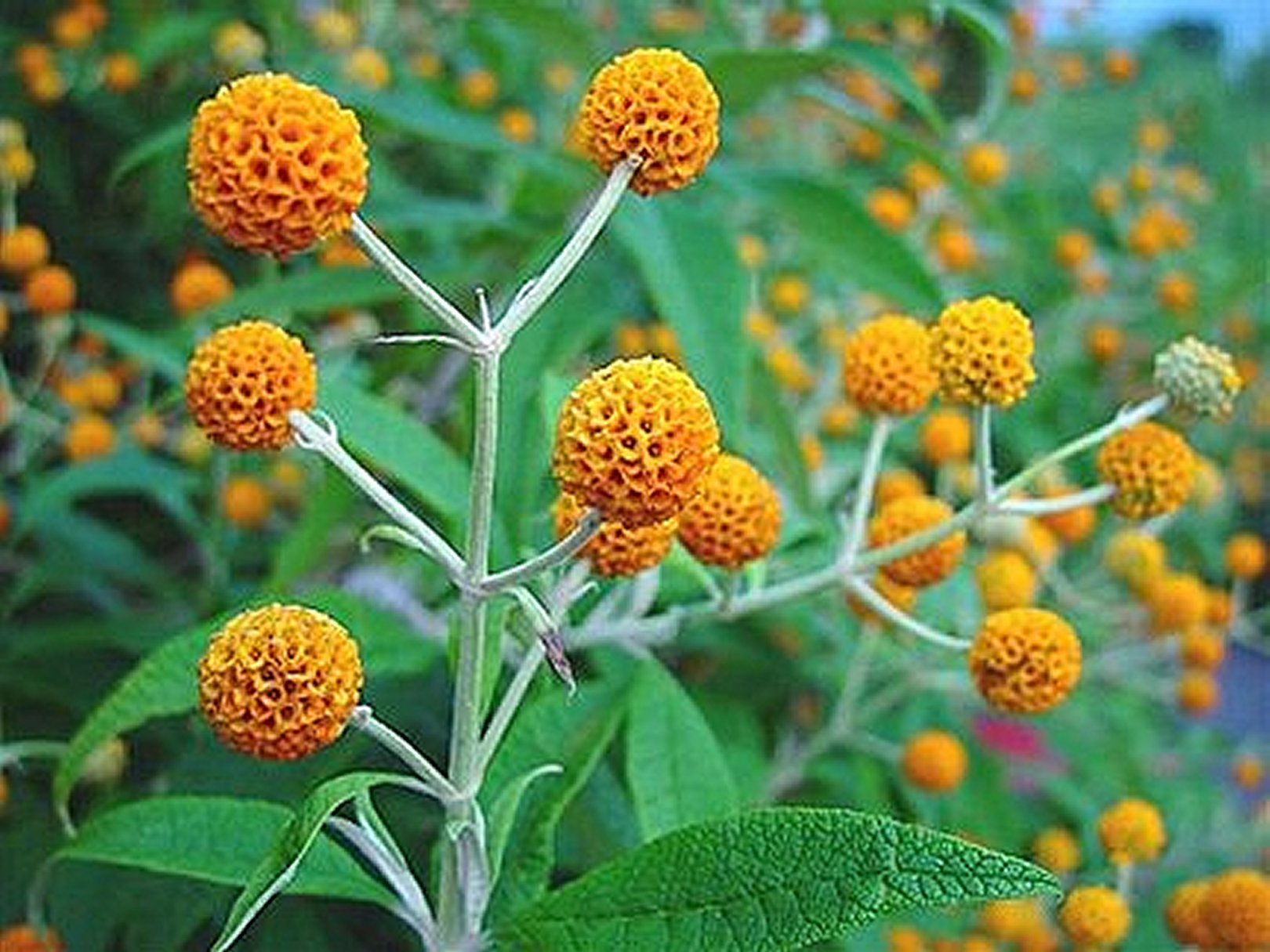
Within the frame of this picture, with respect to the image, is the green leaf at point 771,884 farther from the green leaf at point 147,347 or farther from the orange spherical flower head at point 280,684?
the green leaf at point 147,347

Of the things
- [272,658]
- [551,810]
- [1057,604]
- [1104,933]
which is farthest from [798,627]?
[272,658]

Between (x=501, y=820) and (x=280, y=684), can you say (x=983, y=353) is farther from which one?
(x=280, y=684)

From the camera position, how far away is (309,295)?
5.99ft

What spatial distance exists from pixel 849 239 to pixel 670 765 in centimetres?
80

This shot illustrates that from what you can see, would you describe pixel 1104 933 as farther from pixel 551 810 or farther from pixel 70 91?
pixel 70 91

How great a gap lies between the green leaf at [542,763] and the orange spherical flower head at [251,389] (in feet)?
0.84

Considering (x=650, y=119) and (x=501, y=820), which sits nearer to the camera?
(x=650, y=119)

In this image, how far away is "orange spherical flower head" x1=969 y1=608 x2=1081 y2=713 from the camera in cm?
125

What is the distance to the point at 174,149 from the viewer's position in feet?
6.79

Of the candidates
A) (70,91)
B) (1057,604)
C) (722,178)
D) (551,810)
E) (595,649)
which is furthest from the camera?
(70,91)

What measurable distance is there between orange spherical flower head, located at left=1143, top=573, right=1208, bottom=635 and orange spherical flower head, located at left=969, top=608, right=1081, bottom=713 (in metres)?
0.72

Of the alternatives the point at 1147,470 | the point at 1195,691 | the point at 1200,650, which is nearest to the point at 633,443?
the point at 1147,470

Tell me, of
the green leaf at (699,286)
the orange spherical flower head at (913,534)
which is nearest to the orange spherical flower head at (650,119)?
the orange spherical flower head at (913,534)

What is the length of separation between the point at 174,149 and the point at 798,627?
2.88ft
